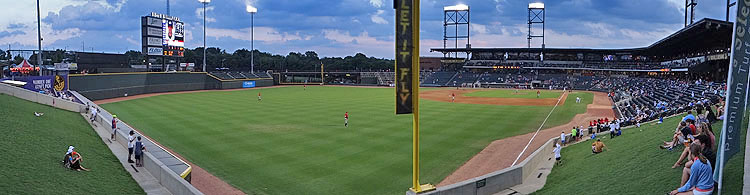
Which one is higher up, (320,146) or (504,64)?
(504,64)

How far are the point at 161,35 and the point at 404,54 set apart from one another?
61082 mm

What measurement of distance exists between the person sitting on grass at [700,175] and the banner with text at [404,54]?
583 cm

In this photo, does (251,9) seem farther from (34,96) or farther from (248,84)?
(34,96)

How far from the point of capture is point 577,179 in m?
13.7

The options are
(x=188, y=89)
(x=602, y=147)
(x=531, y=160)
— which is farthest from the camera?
(x=188, y=89)

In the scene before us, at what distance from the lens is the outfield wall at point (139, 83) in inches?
1966

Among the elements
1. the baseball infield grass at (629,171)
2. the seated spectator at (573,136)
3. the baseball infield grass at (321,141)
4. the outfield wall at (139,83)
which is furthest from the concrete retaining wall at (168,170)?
the outfield wall at (139,83)

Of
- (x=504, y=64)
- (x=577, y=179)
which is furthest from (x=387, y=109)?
(x=504, y=64)

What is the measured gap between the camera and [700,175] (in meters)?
8.12

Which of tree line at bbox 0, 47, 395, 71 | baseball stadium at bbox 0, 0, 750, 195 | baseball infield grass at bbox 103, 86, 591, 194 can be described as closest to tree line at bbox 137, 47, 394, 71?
tree line at bbox 0, 47, 395, 71

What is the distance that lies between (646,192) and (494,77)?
9280cm

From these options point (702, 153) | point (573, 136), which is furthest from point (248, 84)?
point (702, 153)

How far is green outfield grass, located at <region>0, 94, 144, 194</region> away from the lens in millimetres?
11898

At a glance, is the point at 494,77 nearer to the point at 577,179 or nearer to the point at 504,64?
the point at 504,64
